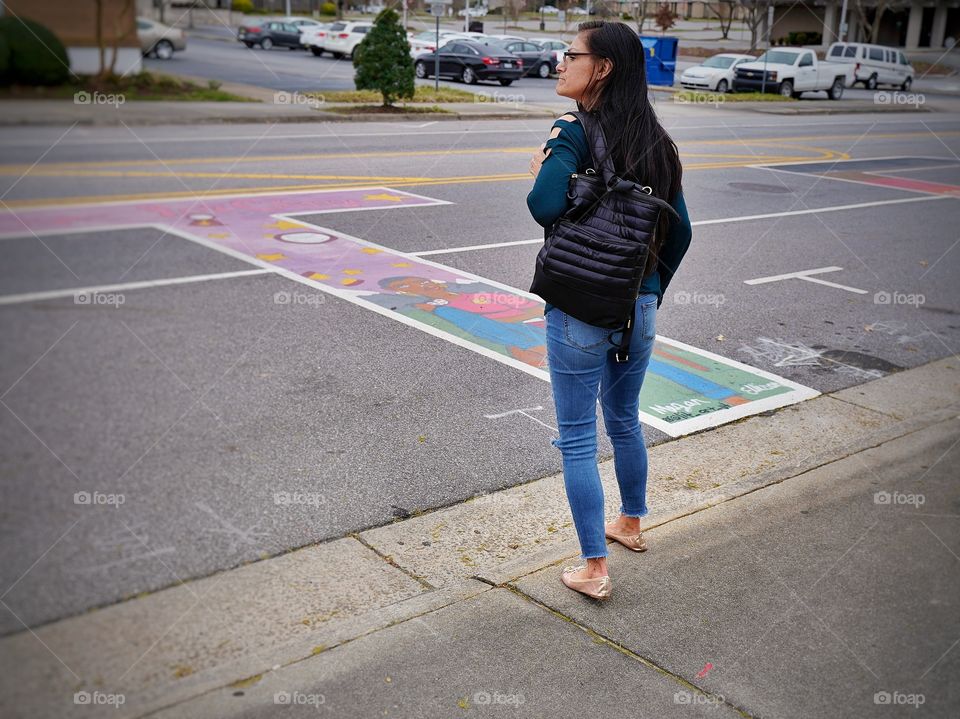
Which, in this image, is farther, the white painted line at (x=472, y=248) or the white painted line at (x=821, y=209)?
the white painted line at (x=821, y=209)

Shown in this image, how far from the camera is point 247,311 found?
16.8 ft

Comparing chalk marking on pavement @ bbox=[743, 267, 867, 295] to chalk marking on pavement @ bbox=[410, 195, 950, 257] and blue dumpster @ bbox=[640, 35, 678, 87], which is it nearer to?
chalk marking on pavement @ bbox=[410, 195, 950, 257]

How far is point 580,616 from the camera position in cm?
336

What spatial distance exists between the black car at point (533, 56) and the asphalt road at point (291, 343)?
20289mm

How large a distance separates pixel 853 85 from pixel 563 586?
2414 centimetres

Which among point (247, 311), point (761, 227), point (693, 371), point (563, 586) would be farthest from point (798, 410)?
point (761, 227)

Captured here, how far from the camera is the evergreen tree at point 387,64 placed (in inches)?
744

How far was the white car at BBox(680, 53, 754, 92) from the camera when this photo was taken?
20.4 m

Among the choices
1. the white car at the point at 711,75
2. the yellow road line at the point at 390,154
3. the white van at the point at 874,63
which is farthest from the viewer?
the white car at the point at 711,75
